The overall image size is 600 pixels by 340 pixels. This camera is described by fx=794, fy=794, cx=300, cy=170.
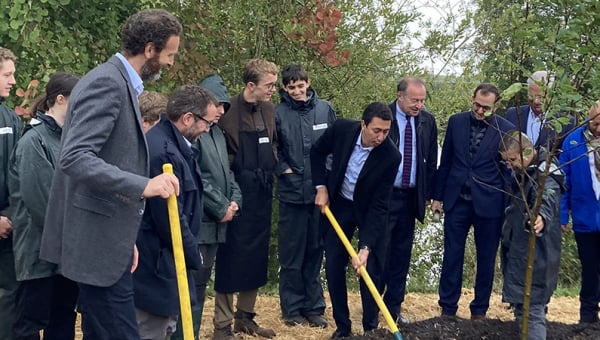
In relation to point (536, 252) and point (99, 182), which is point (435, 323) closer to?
point (536, 252)

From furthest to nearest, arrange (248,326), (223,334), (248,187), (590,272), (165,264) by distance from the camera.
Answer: (590,272) < (248,326) < (248,187) < (223,334) < (165,264)

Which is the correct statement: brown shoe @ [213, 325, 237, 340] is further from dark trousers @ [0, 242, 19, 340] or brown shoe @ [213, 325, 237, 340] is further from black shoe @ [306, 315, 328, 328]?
dark trousers @ [0, 242, 19, 340]

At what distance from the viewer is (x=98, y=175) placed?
3.26m

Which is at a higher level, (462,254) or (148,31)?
(148,31)

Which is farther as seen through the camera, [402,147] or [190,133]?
[402,147]

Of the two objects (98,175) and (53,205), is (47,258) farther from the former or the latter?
(98,175)

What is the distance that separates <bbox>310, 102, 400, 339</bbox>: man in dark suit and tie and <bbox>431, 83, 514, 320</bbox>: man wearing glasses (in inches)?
41.5

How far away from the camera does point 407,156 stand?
660 cm

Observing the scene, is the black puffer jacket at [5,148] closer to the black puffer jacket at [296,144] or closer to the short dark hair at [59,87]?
the short dark hair at [59,87]

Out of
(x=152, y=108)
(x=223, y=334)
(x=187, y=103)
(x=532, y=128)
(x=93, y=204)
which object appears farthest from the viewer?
(x=532, y=128)

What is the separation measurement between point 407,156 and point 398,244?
2.47 feet

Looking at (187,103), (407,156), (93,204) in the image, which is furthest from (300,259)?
(93,204)

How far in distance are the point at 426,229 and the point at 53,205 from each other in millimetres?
6810

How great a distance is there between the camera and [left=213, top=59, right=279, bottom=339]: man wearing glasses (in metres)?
6.03
